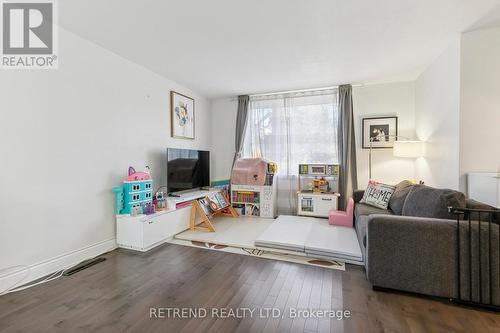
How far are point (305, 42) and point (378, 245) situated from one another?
2.20m

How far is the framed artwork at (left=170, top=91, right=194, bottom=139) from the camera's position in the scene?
12.2 ft

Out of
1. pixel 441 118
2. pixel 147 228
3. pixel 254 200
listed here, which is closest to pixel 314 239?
pixel 254 200

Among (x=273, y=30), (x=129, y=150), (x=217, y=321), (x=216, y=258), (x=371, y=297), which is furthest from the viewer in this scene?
(x=129, y=150)

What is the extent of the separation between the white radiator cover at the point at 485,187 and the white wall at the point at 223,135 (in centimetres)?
372

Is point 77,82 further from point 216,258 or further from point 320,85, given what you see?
point 320,85

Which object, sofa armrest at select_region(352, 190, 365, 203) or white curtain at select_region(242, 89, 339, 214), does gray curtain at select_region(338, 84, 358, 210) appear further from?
sofa armrest at select_region(352, 190, 365, 203)

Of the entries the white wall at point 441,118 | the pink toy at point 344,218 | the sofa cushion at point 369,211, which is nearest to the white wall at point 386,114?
the white wall at point 441,118

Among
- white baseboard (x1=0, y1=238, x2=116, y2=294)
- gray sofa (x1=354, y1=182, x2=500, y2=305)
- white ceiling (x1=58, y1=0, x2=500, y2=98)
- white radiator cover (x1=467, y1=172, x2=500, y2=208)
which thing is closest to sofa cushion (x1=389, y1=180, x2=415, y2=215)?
white radiator cover (x1=467, y1=172, x2=500, y2=208)

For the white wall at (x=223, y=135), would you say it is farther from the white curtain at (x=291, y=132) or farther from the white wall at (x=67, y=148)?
the white wall at (x=67, y=148)

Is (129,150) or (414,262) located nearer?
(414,262)

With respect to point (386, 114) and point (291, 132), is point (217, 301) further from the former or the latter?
point (386, 114)

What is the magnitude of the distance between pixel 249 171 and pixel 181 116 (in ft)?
5.27

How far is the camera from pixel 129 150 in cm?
295

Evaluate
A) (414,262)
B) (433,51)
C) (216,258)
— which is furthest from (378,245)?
(433,51)
